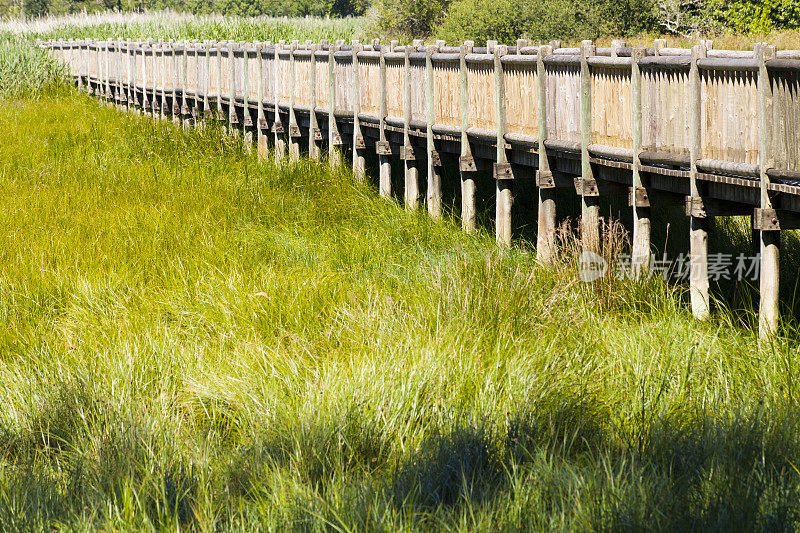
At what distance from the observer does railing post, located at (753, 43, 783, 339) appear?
6840mm

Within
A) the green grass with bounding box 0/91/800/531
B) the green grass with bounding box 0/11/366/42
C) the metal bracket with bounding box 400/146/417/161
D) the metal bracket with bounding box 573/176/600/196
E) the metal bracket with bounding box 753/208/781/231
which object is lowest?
the green grass with bounding box 0/91/800/531

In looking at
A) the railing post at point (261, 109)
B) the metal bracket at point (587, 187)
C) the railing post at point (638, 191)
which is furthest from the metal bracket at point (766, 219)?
the railing post at point (261, 109)

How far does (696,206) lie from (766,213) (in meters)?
0.78

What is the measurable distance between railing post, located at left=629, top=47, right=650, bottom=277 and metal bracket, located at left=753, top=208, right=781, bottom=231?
1310mm

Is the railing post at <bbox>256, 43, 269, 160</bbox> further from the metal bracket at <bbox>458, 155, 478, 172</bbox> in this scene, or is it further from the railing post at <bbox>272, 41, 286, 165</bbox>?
the metal bracket at <bbox>458, 155, 478, 172</bbox>

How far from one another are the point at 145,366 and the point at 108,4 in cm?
10231

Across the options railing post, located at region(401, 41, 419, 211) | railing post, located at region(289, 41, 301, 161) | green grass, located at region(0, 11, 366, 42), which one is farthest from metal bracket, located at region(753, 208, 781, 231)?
green grass, located at region(0, 11, 366, 42)

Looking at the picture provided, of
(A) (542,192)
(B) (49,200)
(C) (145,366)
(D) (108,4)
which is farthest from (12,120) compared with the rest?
(D) (108,4)

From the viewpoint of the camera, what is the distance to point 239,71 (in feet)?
62.2

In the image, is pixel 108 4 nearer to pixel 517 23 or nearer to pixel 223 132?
pixel 517 23

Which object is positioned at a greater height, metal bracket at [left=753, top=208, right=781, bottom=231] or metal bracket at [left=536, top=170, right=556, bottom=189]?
metal bracket at [left=753, top=208, right=781, bottom=231]

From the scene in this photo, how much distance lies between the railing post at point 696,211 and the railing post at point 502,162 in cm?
264

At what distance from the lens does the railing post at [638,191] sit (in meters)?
8.32

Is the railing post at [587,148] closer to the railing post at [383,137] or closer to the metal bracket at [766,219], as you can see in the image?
the metal bracket at [766,219]
